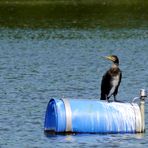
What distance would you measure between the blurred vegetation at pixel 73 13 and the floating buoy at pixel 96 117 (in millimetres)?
45252

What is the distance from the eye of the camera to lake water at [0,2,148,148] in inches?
916

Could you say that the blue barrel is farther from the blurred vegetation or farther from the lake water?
the blurred vegetation

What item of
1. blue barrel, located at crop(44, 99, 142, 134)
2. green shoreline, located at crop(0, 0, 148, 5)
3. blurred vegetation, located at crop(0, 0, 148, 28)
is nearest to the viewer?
blue barrel, located at crop(44, 99, 142, 134)

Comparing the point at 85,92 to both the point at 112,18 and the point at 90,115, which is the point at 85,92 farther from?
the point at 112,18

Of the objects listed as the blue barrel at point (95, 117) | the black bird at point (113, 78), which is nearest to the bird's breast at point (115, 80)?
the black bird at point (113, 78)

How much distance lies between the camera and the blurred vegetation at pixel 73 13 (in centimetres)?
7269

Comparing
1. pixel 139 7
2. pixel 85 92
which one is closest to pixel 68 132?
pixel 85 92

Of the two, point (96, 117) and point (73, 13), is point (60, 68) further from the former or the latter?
point (73, 13)

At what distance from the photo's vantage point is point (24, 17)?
261 feet

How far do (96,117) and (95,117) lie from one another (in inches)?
1.2

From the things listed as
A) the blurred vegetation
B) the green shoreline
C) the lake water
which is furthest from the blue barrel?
the green shoreline

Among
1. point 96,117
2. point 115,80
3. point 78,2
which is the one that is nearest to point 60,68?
point 115,80

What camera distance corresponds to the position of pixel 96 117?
2323cm

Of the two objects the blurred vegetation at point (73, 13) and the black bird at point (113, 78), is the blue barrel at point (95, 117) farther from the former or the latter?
the blurred vegetation at point (73, 13)
